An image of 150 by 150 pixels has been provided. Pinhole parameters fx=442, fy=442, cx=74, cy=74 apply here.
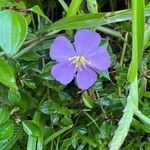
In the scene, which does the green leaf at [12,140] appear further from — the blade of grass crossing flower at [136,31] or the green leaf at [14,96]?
the blade of grass crossing flower at [136,31]

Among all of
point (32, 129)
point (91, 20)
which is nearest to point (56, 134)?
point (32, 129)

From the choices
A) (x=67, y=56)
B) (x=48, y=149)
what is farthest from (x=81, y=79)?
(x=48, y=149)

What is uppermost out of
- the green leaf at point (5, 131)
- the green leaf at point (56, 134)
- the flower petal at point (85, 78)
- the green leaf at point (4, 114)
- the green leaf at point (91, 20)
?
the green leaf at point (91, 20)

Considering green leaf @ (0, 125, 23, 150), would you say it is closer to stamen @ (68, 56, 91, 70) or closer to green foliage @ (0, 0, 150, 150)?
green foliage @ (0, 0, 150, 150)

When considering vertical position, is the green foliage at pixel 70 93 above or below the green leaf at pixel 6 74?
below

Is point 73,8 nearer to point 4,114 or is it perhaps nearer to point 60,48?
point 60,48

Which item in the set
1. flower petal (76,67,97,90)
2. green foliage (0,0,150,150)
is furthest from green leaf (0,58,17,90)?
flower petal (76,67,97,90)

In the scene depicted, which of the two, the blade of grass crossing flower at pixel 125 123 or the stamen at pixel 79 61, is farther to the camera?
the stamen at pixel 79 61

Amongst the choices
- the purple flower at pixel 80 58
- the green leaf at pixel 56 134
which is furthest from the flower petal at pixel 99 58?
the green leaf at pixel 56 134
